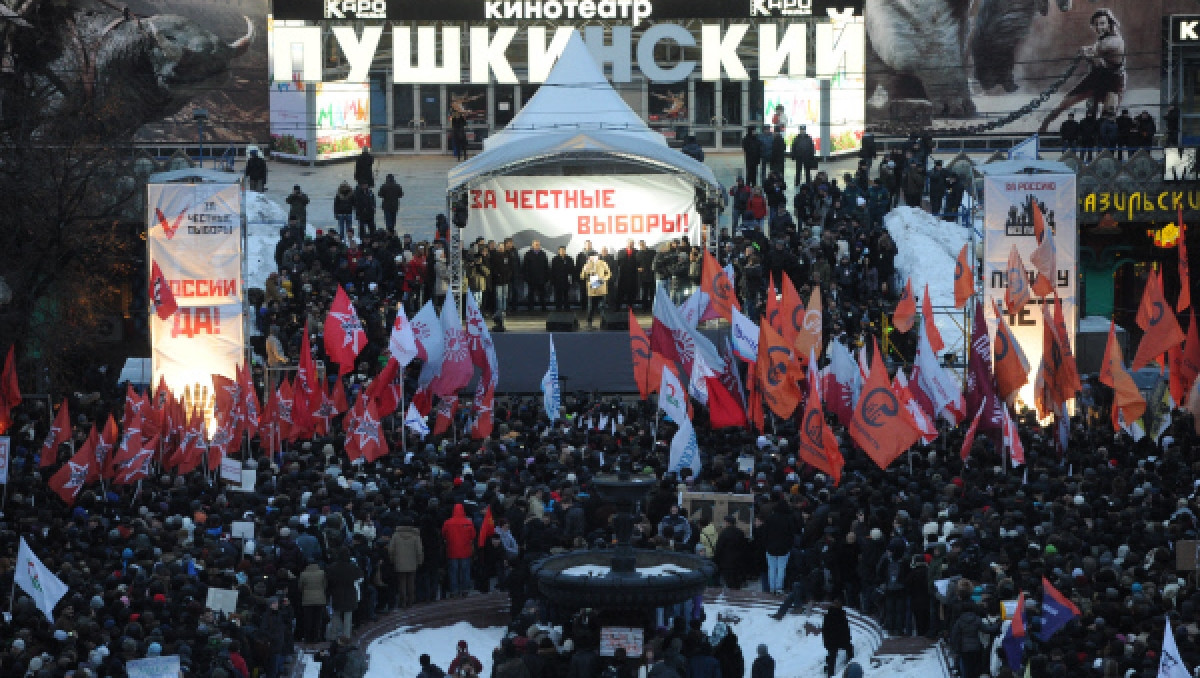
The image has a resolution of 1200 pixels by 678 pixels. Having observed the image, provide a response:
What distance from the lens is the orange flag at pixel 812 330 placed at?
29.8m

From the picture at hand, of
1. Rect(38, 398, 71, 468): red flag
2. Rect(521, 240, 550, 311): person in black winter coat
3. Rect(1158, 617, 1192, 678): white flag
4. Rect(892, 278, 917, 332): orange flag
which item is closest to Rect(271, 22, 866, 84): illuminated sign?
Rect(521, 240, 550, 311): person in black winter coat

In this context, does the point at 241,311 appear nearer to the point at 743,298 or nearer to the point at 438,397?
the point at 438,397

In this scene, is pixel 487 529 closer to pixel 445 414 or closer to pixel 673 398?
pixel 673 398

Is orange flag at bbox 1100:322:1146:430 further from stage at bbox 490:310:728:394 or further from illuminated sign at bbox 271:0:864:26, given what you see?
illuminated sign at bbox 271:0:864:26

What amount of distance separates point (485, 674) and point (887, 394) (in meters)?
5.79

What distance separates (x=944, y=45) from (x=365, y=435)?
26.4 metres

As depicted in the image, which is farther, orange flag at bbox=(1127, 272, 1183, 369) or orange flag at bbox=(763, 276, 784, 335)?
orange flag at bbox=(1127, 272, 1183, 369)

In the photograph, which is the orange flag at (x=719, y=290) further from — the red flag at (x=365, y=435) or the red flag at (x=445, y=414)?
the red flag at (x=365, y=435)

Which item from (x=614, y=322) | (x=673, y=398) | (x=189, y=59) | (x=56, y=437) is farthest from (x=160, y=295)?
(x=189, y=59)

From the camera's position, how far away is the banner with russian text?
38875 mm

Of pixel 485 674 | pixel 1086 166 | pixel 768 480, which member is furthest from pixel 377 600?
pixel 1086 166

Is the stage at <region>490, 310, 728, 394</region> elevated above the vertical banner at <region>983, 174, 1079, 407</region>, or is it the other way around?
the vertical banner at <region>983, 174, 1079, 407</region>

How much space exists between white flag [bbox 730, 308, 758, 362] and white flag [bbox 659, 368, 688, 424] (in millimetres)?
2233

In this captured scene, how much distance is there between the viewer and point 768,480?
2720 centimetres
